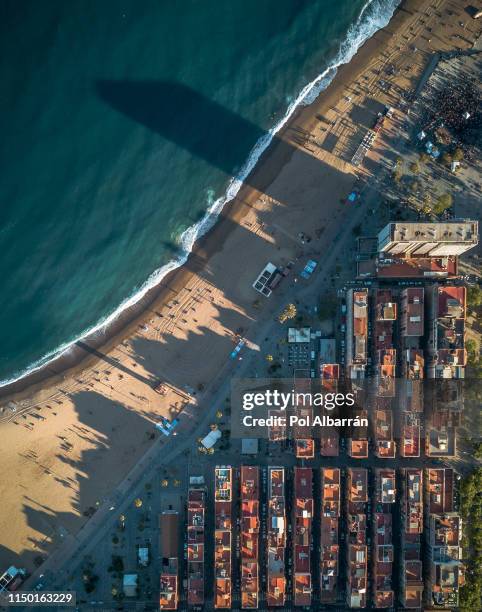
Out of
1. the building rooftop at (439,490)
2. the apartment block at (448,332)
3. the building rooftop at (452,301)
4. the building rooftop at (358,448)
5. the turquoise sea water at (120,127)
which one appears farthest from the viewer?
the turquoise sea water at (120,127)

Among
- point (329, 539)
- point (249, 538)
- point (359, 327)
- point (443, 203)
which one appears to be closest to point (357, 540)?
point (329, 539)

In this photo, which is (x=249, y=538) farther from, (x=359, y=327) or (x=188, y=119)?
(x=188, y=119)

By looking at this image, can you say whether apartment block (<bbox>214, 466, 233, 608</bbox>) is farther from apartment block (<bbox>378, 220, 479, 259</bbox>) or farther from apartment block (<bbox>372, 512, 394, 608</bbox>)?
apartment block (<bbox>378, 220, 479, 259</bbox>)

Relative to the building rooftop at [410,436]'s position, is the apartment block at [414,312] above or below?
above

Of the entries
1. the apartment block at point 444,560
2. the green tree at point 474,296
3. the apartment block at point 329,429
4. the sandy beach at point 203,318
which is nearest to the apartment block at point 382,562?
the apartment block at point 444,560

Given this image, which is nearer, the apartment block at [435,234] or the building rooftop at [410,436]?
the apartment block at [435,234]

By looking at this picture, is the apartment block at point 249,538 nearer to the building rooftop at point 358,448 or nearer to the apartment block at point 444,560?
the building rooftop at point 358,448

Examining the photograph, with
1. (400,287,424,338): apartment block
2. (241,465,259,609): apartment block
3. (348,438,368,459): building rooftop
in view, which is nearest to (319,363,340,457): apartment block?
(348,438,368,459): building rooftop
